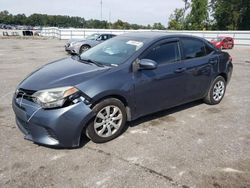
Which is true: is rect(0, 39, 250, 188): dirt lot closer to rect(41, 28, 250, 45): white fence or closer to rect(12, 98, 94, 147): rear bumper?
rect(12, 98, 94, 147): rear bumper

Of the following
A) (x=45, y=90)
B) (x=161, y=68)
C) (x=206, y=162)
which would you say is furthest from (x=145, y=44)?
(x=206, y=162)

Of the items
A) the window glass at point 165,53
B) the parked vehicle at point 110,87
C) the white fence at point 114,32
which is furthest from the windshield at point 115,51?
the white fence at point 114,32

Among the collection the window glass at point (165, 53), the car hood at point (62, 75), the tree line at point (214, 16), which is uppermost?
the tree line at point (214, 16)

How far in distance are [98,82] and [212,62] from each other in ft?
9.39

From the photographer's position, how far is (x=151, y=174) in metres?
3.08

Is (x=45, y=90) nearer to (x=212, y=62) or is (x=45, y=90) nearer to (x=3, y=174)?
(x=3, y=174)

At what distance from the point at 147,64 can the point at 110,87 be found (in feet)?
2.34

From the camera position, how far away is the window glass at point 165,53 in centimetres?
434

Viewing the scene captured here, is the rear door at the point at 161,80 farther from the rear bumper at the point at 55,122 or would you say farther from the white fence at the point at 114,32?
the white fence at the point at 114,32

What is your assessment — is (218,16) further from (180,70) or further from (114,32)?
(180,70)

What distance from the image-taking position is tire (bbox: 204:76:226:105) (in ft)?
18.4

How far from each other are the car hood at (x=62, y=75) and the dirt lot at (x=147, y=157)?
88 centimetres

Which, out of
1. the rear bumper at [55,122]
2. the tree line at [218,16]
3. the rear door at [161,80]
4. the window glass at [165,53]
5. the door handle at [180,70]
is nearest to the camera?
the rear bumper at [55,122]

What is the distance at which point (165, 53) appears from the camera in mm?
4516
